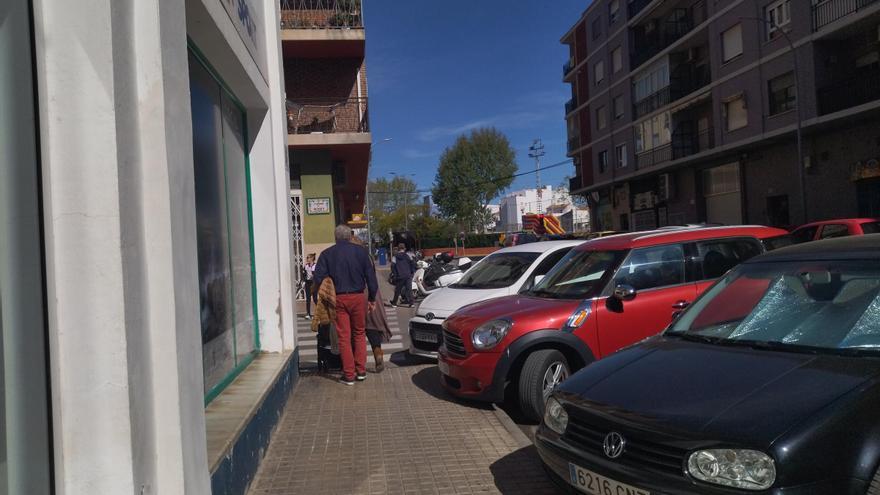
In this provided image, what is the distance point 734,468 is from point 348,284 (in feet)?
15.9

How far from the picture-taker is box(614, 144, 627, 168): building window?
3953 centimetres

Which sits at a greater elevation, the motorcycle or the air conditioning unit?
the air conditioning unit

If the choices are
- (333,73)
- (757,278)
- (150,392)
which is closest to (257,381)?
(150,392)

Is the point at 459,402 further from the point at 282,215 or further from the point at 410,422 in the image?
the point at 282,215

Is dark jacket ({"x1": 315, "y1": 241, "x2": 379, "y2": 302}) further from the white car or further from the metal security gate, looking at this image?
the metal security gate

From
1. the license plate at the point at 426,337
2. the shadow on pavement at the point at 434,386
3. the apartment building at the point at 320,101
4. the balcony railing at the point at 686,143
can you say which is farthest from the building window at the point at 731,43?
the shadow on pavement at the point at 434,386

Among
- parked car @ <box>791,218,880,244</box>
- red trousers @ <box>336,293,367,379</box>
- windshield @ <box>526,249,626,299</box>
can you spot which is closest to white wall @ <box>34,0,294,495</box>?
red trousers @ <box>336,293,367,379</box>

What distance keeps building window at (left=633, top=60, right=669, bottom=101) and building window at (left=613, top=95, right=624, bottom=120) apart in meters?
1.85

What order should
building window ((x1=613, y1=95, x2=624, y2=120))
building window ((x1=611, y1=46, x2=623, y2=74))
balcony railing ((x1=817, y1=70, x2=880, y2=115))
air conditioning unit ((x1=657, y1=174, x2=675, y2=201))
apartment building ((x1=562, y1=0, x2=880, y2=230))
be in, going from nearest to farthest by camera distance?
1. balcony railing ((x1=817, y1=70, x2=880, y2=115))
2. apartment building ((x1=562, y1=0, x2=880, y2=230))
3. air conditioning unit ((x1=657, y1=174, x2=675, y2=201))
4. building window ((x1=611, y1=46, x2=623, y2=74))
5. building window ((x1=613, y1=95, x2=624, y2=120))

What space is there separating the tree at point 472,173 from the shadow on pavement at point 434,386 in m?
58.9

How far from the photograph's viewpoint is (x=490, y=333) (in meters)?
5.95

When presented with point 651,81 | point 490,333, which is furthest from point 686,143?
point 490,333

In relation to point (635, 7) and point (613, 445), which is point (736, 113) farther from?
point (613, 445)

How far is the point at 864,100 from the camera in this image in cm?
2147
